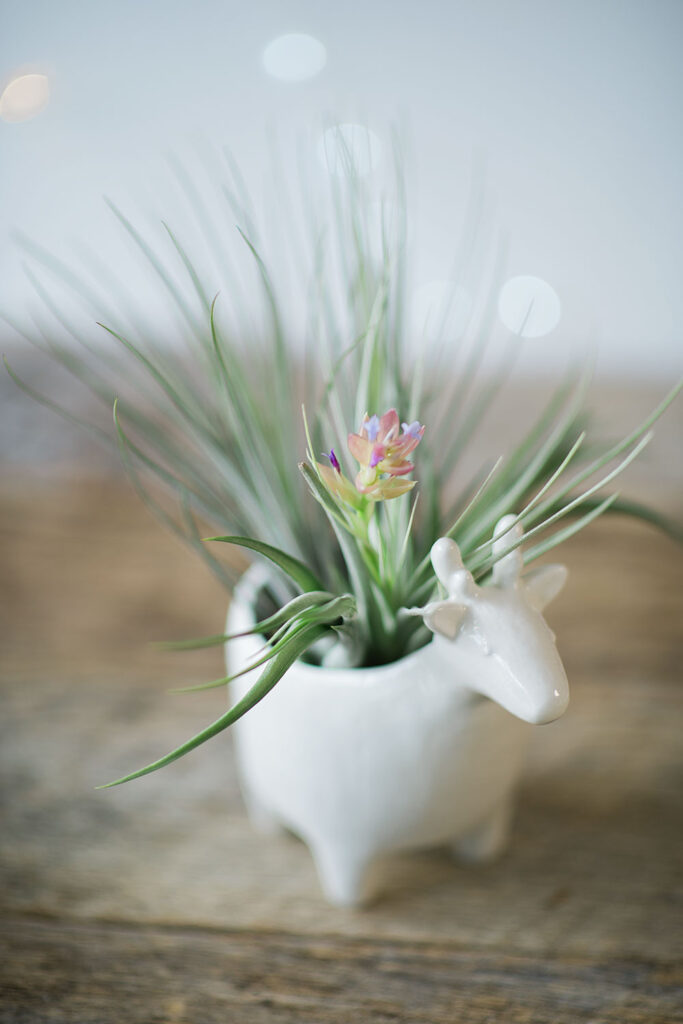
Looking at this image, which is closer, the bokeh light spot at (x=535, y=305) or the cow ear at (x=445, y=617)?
the cow ear at (x=445, y=617)

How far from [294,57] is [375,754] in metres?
0.80

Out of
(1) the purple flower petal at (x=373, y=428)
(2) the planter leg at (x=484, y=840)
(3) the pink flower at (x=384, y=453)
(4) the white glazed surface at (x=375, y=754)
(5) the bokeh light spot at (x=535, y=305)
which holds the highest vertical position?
(5) the bokeh light spot at (x=535, y=305)

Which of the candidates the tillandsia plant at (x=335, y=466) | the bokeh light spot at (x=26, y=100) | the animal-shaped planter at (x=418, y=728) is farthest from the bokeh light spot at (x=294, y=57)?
the animal-shaped planter at (x=418, y=728)

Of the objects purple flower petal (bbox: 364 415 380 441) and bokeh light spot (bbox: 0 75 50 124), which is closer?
purple flower petal (bbox: 364 415 380 441)

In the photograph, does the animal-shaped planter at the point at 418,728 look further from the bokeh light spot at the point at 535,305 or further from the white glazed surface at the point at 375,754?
the bokeh light spot at the point at 535,305

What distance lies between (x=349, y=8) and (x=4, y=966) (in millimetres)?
890

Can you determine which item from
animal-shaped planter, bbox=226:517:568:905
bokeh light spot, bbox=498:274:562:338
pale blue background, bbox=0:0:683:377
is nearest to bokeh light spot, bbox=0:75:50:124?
pale blue background, bbox=0:0:683:377

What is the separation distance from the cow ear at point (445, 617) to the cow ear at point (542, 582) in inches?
1.4

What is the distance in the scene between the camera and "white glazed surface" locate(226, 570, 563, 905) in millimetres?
313

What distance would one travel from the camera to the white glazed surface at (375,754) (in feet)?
1.03

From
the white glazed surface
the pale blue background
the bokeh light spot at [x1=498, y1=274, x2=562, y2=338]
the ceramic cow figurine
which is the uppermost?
the pale blue background

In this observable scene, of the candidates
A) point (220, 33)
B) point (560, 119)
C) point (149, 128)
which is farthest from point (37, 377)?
point (560, 119)

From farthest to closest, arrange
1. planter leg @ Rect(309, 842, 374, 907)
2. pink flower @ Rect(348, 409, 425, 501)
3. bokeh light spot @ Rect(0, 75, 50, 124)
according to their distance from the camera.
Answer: bokeh light spot @ Rect(0, 75, 50, 124) → planter leg @ Rect(309, 842, 374, 907) → pink flower @ Rect(348, 409, 425, 501)

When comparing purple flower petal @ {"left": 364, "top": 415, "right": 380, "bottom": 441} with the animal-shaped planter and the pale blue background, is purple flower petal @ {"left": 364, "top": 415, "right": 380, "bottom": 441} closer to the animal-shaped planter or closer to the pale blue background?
the animal-shaped planter
